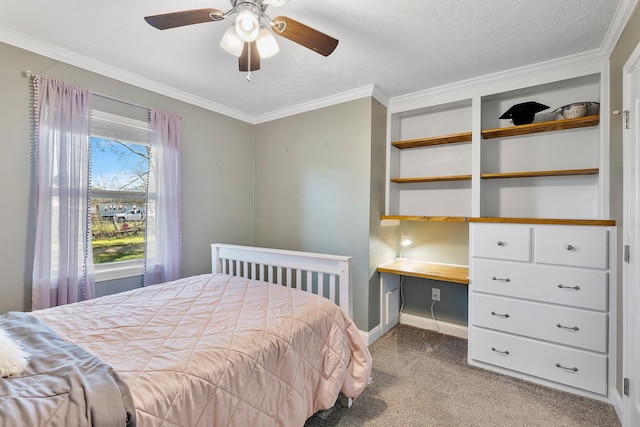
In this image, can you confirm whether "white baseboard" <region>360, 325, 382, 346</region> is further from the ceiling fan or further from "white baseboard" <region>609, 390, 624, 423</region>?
the ceiling fan

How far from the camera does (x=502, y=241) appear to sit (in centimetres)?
222

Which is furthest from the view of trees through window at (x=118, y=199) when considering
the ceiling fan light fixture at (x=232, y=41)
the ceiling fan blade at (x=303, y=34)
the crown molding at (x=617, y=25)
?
the crown molding at (x=617, y=25)

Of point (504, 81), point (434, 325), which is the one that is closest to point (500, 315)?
point (434, 325)

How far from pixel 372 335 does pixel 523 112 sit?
7.56ft

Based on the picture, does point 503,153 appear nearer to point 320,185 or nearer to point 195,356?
point 320,185

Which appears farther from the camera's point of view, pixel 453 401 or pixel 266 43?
pixel 453 401

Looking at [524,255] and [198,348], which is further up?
[524,255]

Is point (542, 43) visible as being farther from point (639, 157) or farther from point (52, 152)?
point (52, 152)

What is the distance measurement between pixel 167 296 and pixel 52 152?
4.36 ft

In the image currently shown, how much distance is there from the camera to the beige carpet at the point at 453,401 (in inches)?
67.9

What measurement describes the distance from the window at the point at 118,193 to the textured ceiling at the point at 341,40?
438 mm

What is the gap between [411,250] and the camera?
3.18 meters

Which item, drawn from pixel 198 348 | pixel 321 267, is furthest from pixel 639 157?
pixel 198 348

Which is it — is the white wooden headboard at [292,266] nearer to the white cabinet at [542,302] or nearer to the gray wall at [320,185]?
the gray wall at [320,185]
